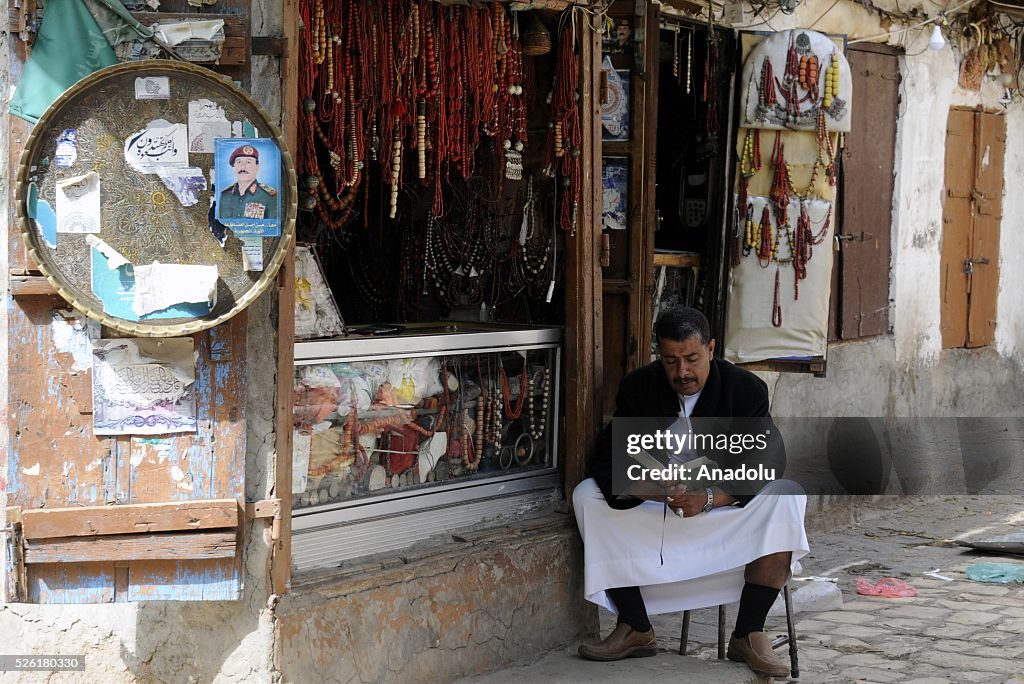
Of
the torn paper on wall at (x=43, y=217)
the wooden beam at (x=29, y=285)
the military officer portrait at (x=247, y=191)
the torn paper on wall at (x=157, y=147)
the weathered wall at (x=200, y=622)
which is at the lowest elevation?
the weathered wall at (x=200, y=622)

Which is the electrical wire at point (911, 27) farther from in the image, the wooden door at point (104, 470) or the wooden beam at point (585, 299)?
the wooden door at point (104, 470)

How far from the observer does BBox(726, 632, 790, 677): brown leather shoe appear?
448 centimetres

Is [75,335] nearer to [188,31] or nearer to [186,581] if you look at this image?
[186,581]

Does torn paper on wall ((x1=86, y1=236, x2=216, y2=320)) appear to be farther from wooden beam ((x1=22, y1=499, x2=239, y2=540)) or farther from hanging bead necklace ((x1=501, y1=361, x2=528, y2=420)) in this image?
hanging bead necklace ((x1=501, y1=361, x2=528, y2=420))

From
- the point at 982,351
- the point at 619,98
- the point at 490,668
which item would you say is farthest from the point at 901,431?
the point at 490,668

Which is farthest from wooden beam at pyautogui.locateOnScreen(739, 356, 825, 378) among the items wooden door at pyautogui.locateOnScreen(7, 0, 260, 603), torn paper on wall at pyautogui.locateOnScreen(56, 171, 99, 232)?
torn paper on wall at pyautogui.locateOnScreen(56, 171, 99, 232)

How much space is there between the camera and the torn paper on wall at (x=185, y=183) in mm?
3576

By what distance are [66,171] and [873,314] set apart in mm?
5444

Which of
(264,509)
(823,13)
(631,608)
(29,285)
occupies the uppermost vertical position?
(823,13)

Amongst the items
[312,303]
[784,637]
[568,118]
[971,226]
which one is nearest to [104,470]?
[312,303]

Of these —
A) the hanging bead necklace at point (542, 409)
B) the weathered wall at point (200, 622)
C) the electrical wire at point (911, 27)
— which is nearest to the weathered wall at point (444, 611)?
the weathered wall at point (200, 622)

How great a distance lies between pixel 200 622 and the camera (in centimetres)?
387

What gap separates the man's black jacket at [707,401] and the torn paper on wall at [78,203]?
224cm

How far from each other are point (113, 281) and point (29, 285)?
0.26 metres
